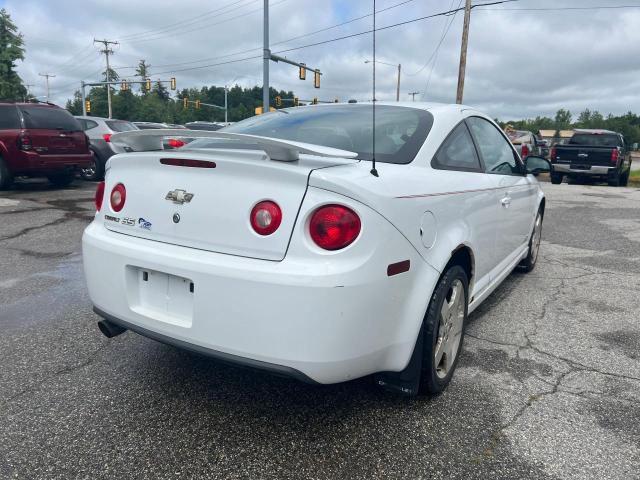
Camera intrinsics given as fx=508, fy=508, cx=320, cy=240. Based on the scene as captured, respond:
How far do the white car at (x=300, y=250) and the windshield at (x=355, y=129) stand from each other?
2 centimetres

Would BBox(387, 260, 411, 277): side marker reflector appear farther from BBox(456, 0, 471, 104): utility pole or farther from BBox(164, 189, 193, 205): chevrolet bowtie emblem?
BBox(456, 0, 471, 104): utility pole

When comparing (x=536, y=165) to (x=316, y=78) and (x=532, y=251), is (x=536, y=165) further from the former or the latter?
(x=316, y=78)

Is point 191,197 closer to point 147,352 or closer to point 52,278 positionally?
point 147,352

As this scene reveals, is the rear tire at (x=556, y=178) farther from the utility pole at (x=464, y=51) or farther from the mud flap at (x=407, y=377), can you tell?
the mud flap at (x=407, y=377)

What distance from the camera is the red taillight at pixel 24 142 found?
9.38 meters

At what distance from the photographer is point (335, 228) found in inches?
77.7

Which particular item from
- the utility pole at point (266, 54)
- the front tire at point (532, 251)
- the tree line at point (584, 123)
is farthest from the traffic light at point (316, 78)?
the tree line at point (584, 123)

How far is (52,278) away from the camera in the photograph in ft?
15.1

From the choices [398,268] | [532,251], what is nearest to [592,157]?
[532,251]

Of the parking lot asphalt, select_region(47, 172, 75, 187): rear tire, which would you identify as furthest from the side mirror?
select_region(47, 172, 75, 187): rear tire

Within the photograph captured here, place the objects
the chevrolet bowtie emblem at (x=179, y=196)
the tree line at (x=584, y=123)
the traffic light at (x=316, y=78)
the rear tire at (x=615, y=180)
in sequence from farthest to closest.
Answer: the tree line at (x=584, y=123)
the traffic light at (x=316, y=78)
the rear tire at (x=615, y=180)
the chevrolet bowtie emblem at (x=179, y=196)

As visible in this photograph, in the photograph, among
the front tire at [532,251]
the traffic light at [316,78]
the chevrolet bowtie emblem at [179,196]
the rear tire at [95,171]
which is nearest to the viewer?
the chevrolet bowtie emblem at [179,196]

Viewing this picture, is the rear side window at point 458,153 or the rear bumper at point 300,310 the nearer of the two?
the rear bumper at point 300,310

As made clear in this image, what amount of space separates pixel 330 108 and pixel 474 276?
1.41 meters
